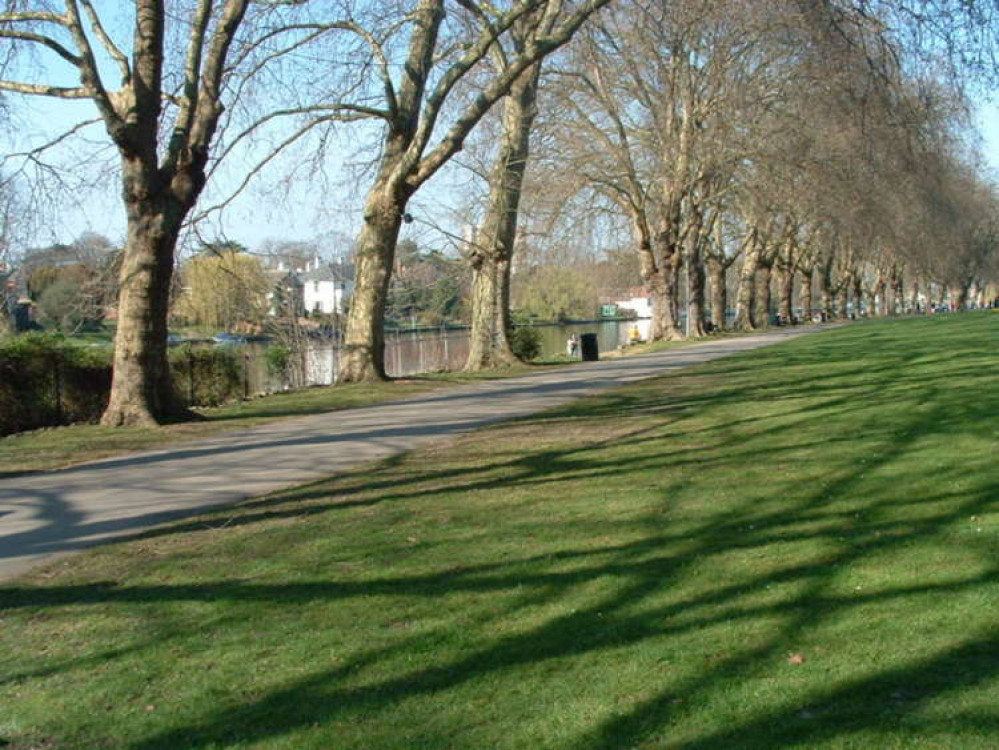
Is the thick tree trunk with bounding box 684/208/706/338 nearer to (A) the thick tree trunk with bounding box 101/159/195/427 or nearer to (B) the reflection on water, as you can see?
(B) the reflection on water

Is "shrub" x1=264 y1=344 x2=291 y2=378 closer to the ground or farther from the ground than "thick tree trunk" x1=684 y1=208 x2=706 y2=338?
closer to the ground

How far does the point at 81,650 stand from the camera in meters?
5.38

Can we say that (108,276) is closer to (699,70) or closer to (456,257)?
(456,257)

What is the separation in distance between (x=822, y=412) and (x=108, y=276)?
14.3m

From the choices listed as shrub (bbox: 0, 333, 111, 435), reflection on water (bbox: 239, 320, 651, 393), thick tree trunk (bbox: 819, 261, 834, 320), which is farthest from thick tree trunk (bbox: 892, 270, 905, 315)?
shrub (bbox: 0, 333, 111, 435)

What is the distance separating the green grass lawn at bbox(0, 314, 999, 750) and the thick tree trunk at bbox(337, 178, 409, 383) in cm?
1146

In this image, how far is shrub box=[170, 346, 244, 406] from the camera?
20.6m

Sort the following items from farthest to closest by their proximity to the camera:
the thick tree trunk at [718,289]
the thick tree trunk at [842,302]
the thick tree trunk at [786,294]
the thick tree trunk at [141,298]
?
the thick tree trunk at [842,302]
the thick tree trunk at [786,294]
the thick tree trunk at [718,289]
the thick tree trunk at [141,298]

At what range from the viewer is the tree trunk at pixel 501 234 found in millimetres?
27078

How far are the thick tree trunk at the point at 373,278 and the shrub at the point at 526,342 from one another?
12582mm

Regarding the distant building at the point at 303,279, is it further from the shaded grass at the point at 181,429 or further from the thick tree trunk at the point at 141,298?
the thick tree trunk at the point at 141,298

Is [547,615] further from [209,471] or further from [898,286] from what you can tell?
[898,286]

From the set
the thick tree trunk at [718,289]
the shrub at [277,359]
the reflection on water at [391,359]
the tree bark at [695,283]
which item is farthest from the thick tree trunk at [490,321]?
the thick tree trunk at [718,289]

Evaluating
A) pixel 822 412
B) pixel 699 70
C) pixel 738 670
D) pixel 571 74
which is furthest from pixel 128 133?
pixel 699 70
